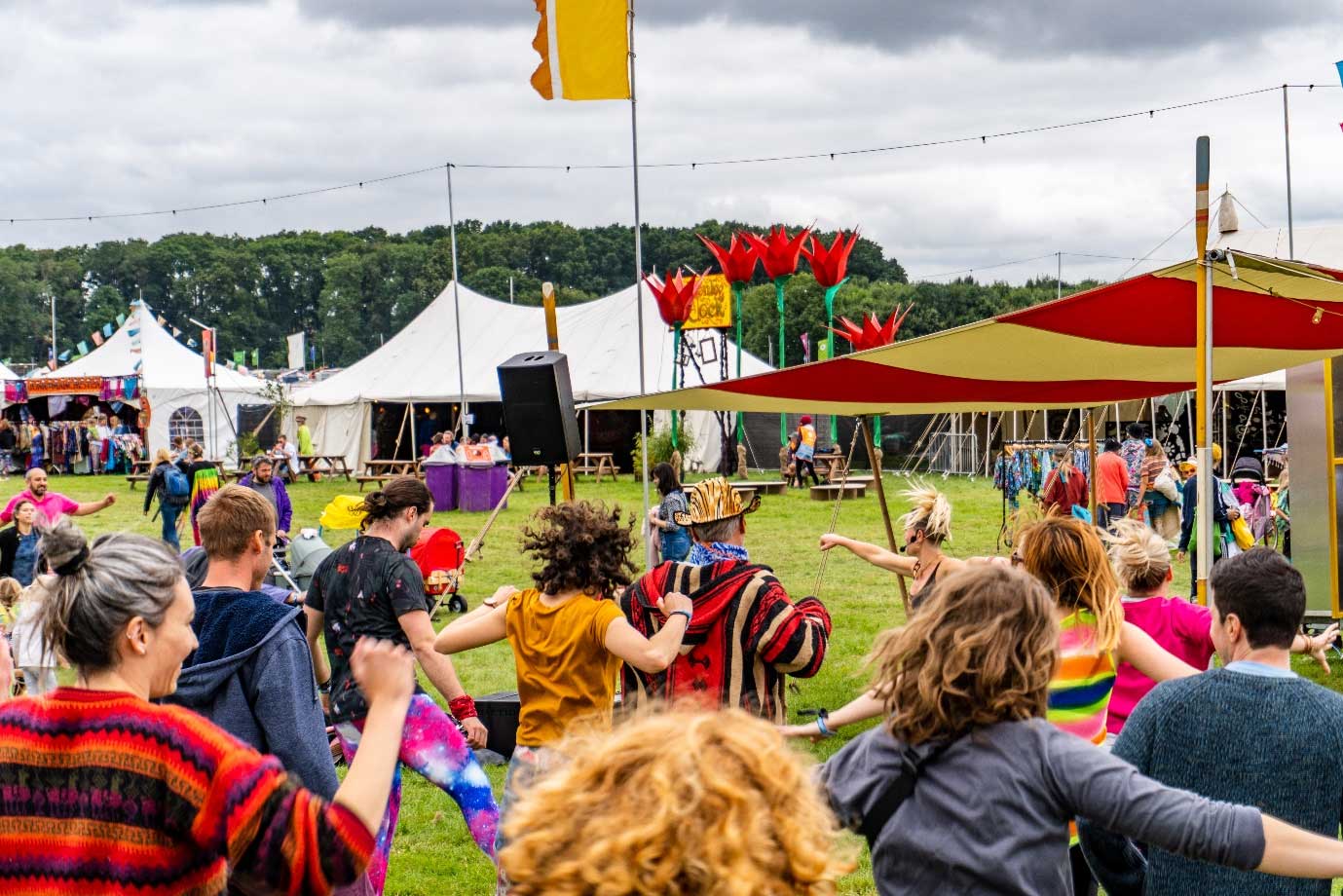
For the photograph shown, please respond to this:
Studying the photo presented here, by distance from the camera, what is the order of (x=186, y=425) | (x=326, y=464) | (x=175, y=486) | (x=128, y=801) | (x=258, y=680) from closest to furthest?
1. (x=128, y=801)
2. (x=258, y=680)
3. (x=175, y=486)
4. (x=326, y=464)
5. (x=186, y=425)

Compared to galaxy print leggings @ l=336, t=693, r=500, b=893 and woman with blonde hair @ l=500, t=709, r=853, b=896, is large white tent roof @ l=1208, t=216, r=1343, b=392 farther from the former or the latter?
woman with blonde hair @ l=500, t=709, r=853, b=896

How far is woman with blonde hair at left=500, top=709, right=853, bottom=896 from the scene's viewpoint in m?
1.08

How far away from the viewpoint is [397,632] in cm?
395

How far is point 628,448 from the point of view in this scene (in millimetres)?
28062

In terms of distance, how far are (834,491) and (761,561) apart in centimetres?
698

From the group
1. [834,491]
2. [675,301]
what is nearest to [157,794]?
[834,491]

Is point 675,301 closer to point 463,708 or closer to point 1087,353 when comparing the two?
point 1087,353

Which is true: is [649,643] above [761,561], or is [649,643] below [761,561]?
above

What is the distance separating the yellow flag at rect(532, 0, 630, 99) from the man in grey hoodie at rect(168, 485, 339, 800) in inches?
303

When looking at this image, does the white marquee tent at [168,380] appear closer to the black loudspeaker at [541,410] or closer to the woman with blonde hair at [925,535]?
the black loudspeaker at [541,410]

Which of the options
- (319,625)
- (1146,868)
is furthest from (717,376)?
(1146,868)

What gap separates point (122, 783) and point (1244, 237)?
36.9 feet

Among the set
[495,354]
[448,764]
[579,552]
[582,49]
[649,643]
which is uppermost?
[582,49]

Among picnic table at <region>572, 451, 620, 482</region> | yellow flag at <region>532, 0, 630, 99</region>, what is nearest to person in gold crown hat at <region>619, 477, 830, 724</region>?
yellow flag at <region>532, 0, 630, 99</region>
